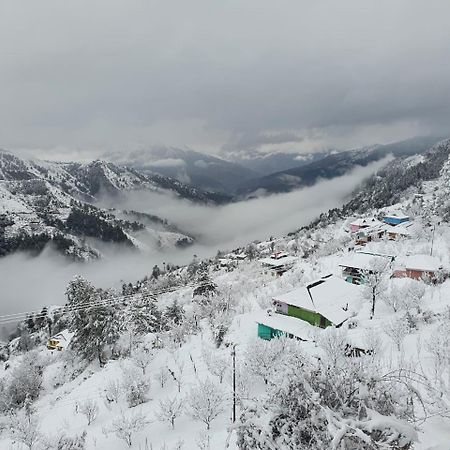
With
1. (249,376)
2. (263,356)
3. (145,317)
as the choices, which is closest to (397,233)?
(145,317)


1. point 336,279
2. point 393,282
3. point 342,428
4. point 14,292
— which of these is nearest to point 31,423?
point 342,428

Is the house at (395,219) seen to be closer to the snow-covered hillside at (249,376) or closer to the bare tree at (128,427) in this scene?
the snow-covered hillside at (249,376)

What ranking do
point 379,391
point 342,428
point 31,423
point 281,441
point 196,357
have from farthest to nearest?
point 196,357
point 31,423
point 379,391
point 281,441
point 342,428

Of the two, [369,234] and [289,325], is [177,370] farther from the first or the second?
[369,234]

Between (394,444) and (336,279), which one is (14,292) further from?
(394,444)

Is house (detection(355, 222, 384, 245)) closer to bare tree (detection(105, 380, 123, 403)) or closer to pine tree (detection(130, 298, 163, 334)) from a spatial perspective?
pine tree (detection(130, 298, 163, 334))

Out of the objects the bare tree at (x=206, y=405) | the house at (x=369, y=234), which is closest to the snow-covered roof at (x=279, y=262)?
the house at (x=369, y=234)
